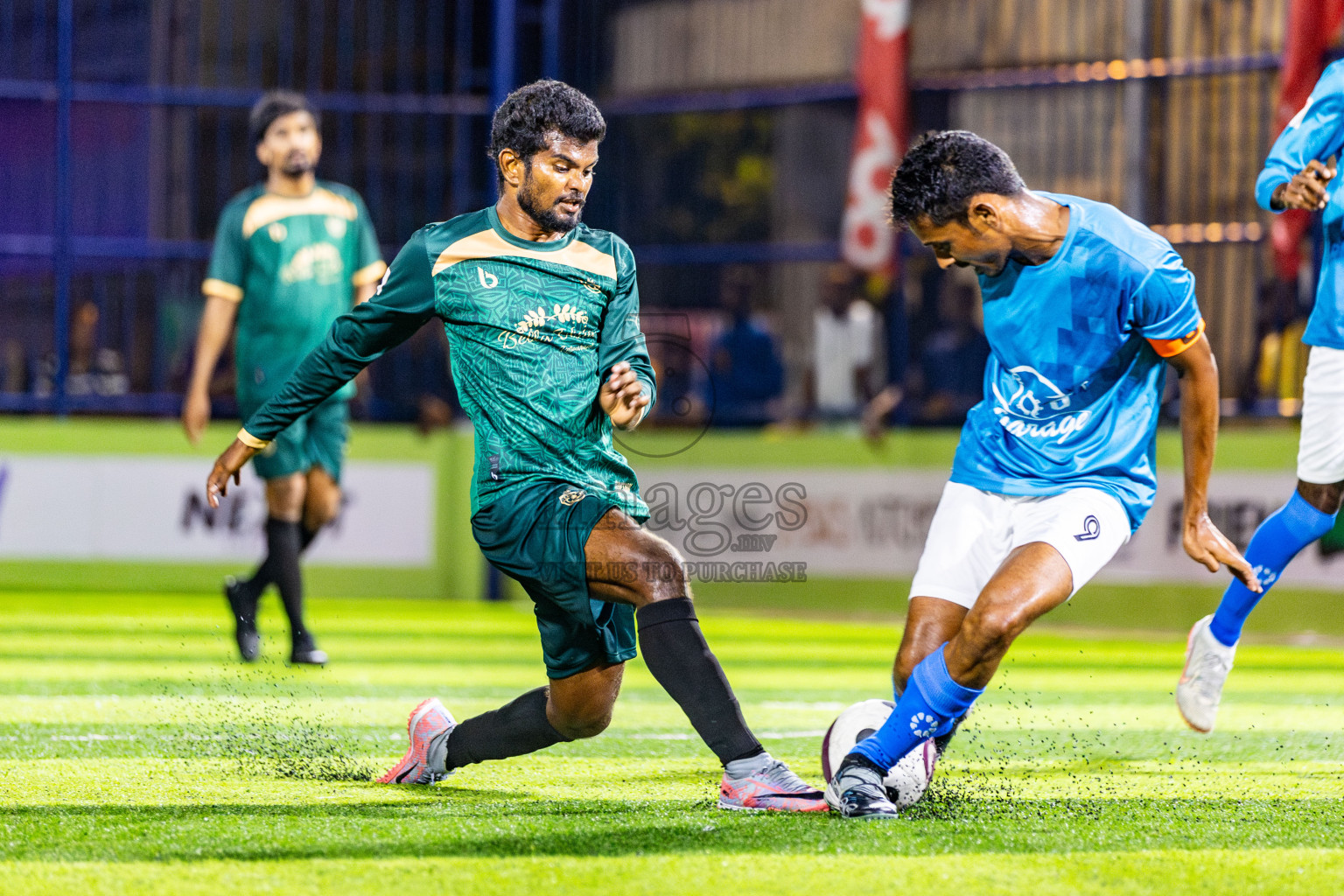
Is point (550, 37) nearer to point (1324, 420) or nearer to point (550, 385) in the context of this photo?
point (1324, 420)

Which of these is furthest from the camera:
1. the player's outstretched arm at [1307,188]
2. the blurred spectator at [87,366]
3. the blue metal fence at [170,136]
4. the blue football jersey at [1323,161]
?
the blue metal fence at [170,136]

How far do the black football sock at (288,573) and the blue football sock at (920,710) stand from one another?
12.7 ft

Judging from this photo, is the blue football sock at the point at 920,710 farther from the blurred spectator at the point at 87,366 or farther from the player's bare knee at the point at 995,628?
the blurred spectator at the point at 87,366

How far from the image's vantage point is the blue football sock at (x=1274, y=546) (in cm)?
562

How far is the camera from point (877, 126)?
40.1 feet

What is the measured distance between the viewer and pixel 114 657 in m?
8.21

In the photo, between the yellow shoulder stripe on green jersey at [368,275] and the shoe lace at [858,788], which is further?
the yellow shoulder stripe on green jersey at [368,275]

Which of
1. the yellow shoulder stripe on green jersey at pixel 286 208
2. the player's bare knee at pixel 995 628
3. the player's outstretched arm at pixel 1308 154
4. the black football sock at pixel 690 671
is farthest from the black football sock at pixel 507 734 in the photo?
the yellow shoulder stripe on green jersey at pixel 286 208

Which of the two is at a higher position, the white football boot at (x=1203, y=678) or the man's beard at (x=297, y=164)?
the man's beard at (x=297, y=164)

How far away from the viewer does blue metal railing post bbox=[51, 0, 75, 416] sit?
499 inches

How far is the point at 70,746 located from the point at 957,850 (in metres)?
2.89

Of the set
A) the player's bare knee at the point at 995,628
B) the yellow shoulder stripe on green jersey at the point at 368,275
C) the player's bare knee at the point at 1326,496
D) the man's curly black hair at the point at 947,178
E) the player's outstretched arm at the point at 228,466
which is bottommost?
the player's bare knee at the point at 995,628

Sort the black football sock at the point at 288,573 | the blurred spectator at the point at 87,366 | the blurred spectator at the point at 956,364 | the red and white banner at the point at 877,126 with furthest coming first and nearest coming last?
the blurred spectator at the point at 87,366 < the red and white banner at the point at 877,126 < the blurred spectator at the point at 956,364 < the black football sock at the point at 288,573

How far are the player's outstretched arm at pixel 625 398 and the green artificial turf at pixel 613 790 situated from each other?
96 centimetres
